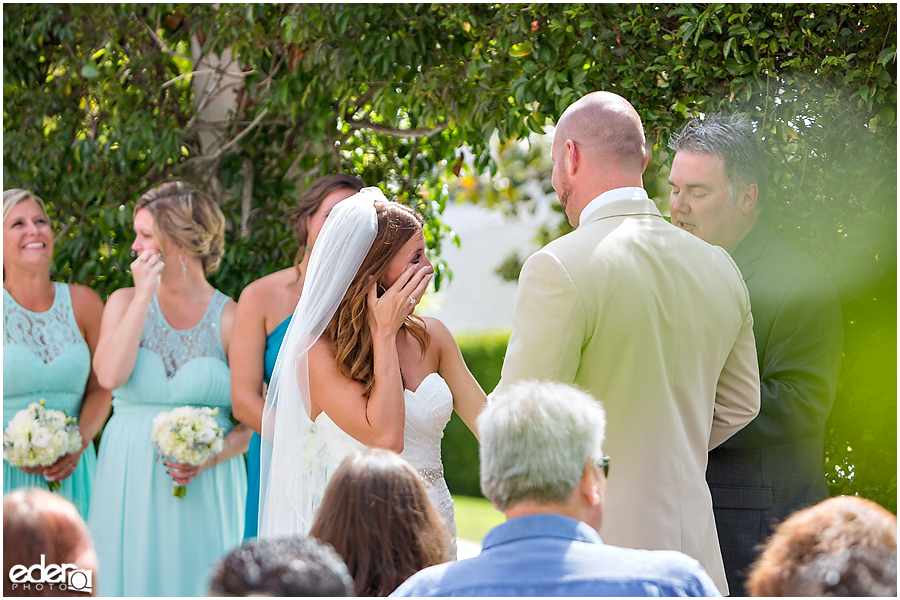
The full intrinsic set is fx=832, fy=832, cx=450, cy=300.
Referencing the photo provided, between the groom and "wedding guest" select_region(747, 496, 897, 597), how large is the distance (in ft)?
2.33

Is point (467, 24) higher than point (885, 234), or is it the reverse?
point (467, 24)

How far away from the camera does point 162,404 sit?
3.97 metres

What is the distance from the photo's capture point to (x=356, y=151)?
537 cm

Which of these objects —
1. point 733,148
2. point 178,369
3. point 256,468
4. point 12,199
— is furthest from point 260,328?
point 733,148

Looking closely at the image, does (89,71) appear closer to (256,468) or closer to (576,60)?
(256,468)

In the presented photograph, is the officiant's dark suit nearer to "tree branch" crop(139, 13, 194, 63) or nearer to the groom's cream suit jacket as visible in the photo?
the groom's cream suit jacket

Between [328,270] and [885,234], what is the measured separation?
2232 mm

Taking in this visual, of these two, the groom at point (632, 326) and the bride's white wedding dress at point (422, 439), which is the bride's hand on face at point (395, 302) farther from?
the groom at point (632, 326)

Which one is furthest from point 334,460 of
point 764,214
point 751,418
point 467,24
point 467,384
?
point 467,24

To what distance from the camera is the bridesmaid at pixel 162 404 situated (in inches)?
153

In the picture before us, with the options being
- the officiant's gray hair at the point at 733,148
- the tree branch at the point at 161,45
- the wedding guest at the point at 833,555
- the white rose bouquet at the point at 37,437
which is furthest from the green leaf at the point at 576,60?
the white rose bouquet at the point at 37,437

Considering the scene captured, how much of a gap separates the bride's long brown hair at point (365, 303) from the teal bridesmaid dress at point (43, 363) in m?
1.76

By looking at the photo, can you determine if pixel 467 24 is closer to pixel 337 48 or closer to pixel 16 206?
pixel 337 48

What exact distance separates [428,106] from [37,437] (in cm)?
241
